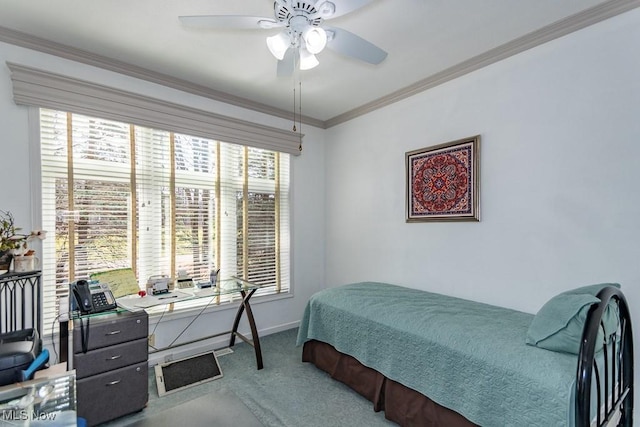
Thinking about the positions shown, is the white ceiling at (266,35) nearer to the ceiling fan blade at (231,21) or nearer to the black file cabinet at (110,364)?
the ceiling fan blade at (231,21)

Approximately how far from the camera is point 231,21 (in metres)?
1.58

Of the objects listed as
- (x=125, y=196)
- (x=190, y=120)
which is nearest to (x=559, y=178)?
(x=190, y=120)

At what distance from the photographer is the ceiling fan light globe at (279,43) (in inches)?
65.9

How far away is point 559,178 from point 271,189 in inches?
105

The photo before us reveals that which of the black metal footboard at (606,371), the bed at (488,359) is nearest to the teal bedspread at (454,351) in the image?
the bed at (488,359)

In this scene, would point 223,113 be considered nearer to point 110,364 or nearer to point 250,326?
point 250,326

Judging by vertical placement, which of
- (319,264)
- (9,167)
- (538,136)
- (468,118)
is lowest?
(319,264)

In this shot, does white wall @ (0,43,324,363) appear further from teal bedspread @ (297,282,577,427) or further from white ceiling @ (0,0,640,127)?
teal bedspread @ (297,282,577,427)

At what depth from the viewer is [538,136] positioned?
2.16m

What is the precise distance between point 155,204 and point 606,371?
3.22m

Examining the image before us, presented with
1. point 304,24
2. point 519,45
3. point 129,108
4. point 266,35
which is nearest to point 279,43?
point 304,24

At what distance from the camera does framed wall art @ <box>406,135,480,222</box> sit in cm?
250

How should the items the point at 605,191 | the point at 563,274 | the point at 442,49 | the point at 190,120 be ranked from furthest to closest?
the point at 190,120 → the point at 442,49 → the point at 563,274 → the point at 605,191

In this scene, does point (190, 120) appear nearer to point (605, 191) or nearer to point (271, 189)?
point (271, 189)
